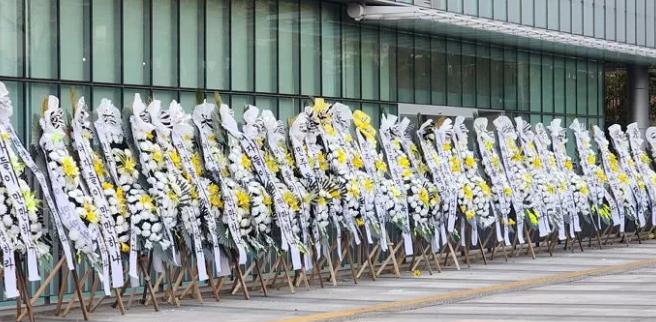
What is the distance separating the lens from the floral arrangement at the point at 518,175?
26.6 metres

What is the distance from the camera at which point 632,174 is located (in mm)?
30953

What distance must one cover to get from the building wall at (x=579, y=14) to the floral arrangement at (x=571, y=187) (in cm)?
383

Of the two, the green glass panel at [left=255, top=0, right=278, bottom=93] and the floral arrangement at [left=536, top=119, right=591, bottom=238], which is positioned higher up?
the green glass panel at [left=255, top=0, right=278, bottom=93]

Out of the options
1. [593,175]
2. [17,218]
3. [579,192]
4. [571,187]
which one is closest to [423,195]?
[571,187]

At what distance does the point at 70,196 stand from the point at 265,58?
28.1 feet

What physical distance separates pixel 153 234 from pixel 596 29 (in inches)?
856

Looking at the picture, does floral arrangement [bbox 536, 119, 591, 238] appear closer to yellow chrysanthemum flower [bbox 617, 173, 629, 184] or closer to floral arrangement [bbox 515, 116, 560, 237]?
floral arrangement [bbox 515, 116, 560, 237]

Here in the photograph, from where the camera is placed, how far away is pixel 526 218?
88.7ft

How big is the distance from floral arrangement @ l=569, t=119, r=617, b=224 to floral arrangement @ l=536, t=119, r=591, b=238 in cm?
28

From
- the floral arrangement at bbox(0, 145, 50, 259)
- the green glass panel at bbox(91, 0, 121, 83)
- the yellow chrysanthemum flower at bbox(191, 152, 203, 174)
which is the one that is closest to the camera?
the floral arrangement at bbox(0, 145, 50, 259)

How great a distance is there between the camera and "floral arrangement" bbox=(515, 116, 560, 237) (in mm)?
27266

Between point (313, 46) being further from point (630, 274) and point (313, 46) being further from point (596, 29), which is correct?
point (596, 29)

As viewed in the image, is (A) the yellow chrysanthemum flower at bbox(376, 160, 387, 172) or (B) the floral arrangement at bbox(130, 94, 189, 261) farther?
(A) the yellow chrysanthemum flower at bbox(376, 160, 387, 172)

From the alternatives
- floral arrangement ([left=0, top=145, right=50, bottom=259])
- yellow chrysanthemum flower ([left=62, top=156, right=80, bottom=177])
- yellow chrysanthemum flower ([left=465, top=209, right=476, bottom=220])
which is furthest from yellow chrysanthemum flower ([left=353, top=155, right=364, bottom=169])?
floral arrangement ([left=0, top=145, right=50, bottom=259])
